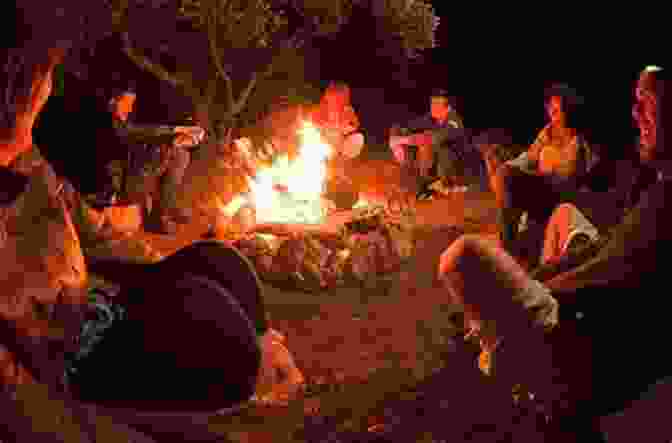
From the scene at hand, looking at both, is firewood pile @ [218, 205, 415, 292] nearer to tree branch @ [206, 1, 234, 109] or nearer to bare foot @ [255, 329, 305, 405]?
bare foot @ [255, 329, 305, 405]

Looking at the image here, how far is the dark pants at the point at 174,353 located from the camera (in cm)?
225

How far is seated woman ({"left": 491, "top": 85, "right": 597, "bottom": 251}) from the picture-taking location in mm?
6137

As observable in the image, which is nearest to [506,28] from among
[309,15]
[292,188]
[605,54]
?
[605,54]

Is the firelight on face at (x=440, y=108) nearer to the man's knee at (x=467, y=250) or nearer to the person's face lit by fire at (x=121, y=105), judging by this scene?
the person's face lit by fire at (x=121, y=105)

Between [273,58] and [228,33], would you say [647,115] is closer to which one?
[228,33]

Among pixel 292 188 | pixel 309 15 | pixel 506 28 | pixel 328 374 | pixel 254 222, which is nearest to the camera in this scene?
pixel 328 374

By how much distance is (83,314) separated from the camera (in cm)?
269

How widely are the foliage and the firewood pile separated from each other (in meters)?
4.22

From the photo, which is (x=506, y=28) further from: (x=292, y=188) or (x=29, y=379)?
(x=29, y=379)

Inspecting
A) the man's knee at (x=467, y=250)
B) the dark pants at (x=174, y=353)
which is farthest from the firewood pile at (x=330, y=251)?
the man's knee at (x=467, y=250)

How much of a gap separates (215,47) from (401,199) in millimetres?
3529

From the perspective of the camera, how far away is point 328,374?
5031mm

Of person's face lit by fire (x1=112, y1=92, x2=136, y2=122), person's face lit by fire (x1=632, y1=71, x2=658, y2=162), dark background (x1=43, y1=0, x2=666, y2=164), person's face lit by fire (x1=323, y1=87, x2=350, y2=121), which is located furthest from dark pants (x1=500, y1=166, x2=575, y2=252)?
dark background (x1=43, y1=0, x2=666, y2=164)

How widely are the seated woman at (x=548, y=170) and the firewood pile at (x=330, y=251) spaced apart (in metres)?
0.99
